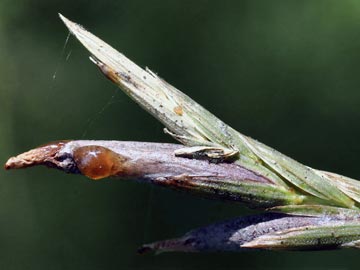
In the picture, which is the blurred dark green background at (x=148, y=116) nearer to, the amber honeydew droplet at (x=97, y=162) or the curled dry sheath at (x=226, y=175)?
the curled dry sheath at (x=226, y=175)

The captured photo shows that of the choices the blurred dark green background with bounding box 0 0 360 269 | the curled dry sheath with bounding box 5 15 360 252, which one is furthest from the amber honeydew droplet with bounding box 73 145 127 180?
the blurred dark green background with bounding box 0 0 360 269

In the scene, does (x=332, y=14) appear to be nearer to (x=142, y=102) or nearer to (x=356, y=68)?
(x=356, y=68)

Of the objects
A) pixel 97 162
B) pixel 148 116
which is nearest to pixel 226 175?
pixel 97 162

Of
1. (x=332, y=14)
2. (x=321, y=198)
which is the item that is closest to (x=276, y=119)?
(x=332, y=14)

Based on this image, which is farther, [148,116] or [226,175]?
[148,116]

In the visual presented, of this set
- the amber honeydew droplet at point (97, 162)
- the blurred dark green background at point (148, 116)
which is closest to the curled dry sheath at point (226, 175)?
the amber honeydew droplet at point (97, 162)

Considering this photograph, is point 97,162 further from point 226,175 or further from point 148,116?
point 148,116

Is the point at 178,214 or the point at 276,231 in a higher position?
the point at 276,231
